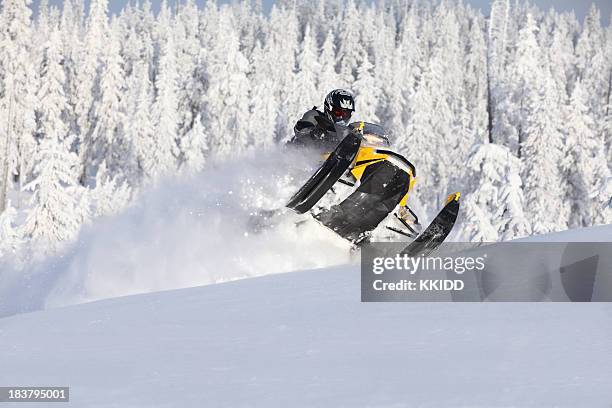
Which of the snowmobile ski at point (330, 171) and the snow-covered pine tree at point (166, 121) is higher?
the snowmobile ski at point (330, 171)

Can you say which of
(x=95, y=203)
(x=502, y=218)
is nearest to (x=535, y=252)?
(x=502, y=218)

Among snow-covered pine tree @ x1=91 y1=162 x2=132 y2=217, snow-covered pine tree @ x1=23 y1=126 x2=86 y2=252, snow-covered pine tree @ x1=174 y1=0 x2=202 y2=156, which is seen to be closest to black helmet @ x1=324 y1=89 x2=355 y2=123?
snow-covered pine tree @ x1=23 y1=126 x2=86 y2=252

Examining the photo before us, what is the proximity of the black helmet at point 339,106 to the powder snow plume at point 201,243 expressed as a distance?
0.60 meters

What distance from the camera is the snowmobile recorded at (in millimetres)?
8102

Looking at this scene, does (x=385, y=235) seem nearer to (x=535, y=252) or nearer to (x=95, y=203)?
(x=535, y=252)

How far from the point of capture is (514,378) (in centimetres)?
337

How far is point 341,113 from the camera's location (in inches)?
340

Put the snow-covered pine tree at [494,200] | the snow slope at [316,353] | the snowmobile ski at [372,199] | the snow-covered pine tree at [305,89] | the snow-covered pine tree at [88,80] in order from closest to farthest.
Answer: the snow slope at [316,353] < the snowmobile ski at [372,199] < the snow-covered pine tree at [494,200] < the snow-covered pine tree at [305,89] < the snow-covered pine tree at [88,80]

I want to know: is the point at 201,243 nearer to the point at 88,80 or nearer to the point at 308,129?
the point at 308,129

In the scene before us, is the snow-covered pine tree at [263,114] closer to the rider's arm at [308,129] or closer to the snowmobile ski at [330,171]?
the rider's arm at [308,129]

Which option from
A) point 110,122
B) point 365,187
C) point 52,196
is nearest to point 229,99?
point 110,122

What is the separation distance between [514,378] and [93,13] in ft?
194

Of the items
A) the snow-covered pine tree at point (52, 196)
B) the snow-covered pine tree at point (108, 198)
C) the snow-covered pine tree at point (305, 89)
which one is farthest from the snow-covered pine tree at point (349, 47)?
the snow-covered pine tree at point (52, 196)

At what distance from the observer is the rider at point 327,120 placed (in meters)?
8.58
